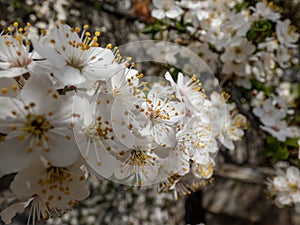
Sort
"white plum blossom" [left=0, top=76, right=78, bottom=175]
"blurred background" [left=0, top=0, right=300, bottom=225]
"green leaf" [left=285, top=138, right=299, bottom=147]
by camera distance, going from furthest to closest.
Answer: "blurred background" [left=0, top=0, right=300, bottom=225] → "green leaf" [left=285, top=138, right=299, bottom=147] → "white plum blossom" [left=0, top=76, right=78, bottom=175]

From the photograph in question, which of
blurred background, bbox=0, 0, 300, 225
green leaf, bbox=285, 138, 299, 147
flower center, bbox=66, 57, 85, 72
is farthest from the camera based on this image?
blurred background, bbox=0, 0, 300, 225

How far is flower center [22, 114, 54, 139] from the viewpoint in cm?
54

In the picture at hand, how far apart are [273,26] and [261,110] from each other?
39 cm

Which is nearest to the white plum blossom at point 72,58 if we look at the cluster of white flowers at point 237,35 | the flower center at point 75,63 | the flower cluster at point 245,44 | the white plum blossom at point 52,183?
the flower center at point 75,63

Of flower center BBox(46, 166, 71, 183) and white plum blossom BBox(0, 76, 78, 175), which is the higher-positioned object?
white plum blossom BBox(0, 76, 78, 175)

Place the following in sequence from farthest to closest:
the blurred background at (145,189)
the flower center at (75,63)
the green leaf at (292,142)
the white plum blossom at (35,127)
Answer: the blurred background at (145,189)
the green leaf at (292,142)
the flower center at (75,63)
the white plum blossom at (35,127)

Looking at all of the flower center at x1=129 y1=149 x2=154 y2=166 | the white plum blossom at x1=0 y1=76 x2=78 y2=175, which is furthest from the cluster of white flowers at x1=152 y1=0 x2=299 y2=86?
the white plum blossom at x1=0 y1=76 x2=78 y2=175

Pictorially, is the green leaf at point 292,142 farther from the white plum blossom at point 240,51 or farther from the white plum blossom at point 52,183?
the white plum blossom at point 52,183

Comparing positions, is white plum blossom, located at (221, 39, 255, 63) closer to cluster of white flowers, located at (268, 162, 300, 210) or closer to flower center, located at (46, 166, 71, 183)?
cluster of white flowers, located at (268, 162, 300, 210)

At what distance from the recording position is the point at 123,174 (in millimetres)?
664

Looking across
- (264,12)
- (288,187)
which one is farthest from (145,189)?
(264,12)

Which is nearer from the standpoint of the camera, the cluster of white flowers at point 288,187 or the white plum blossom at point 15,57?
the white plum blossom at point 15,57

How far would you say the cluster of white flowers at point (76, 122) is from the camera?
54cm

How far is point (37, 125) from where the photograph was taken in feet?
1.80
